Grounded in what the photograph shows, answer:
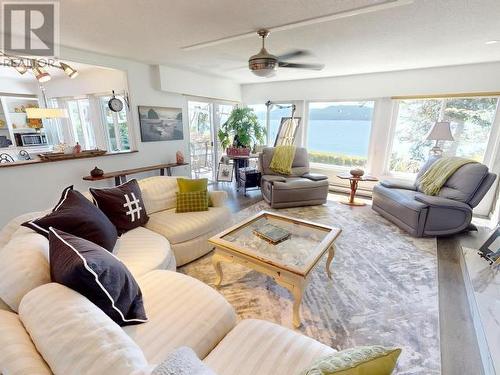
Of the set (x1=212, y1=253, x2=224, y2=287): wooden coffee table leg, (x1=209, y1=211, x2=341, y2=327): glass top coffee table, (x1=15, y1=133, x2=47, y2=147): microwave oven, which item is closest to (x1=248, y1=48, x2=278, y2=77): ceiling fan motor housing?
(x1=209, y1=211, x2=341, y2=327): glass top coffee table

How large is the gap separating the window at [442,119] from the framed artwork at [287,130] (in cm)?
204

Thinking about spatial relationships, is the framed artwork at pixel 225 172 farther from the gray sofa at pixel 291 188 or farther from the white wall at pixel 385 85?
the white wall at pixel 385 85

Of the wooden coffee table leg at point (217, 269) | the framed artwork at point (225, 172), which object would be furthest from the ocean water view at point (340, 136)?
the wooden coffee table leg at point (217, 269)

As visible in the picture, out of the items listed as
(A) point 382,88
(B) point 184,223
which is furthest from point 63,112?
(A) point 382,88

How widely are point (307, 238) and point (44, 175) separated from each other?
335cm

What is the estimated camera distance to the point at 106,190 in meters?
2.12

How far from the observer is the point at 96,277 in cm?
A: 96

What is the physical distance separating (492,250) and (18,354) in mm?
3799

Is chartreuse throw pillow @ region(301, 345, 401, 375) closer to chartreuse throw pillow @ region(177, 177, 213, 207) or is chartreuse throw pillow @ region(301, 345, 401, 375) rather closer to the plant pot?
chartreuse throw pillow @ region(177, 177, 213, 207)

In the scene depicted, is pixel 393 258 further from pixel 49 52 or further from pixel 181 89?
pixel 49 52

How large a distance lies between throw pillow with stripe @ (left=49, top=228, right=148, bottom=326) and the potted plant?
4090mm

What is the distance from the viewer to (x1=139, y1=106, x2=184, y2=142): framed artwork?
397 cm

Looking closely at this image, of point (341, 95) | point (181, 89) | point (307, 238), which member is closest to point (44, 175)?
point (181, 89)

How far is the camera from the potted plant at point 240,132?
201 inches
